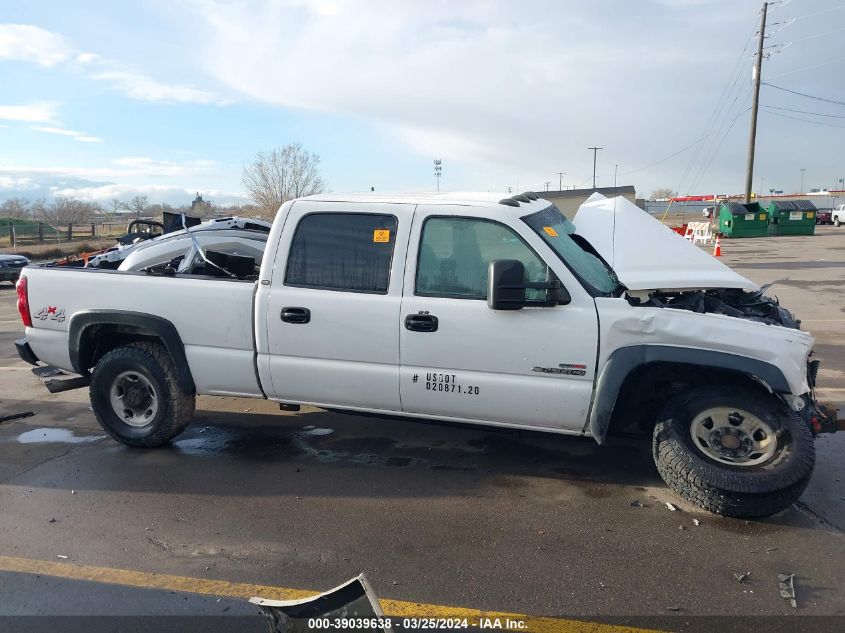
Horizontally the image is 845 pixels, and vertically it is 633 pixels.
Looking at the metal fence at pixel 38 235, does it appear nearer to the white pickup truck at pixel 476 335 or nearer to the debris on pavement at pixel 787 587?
the white pickup truck at pixel 476 335

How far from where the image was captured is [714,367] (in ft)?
12.4

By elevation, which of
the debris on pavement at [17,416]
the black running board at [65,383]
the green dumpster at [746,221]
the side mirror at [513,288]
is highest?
the green dumpster at [746,221]

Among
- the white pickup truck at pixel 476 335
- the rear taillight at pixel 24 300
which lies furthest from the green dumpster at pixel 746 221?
the rear taillight at pixel 24 300

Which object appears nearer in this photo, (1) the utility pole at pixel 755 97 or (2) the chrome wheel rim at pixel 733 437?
(2) the chrome wheel rim at pixel 733 437

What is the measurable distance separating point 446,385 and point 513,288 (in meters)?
0.83

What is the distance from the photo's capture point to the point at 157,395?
495 centimetres

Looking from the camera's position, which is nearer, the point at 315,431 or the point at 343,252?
the point at 343,252

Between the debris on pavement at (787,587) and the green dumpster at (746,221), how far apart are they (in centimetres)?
3534

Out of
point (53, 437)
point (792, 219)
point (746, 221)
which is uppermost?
point (792, 219)

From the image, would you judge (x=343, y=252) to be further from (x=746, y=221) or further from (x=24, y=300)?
(x=746, y=221)

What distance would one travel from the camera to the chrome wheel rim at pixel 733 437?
12.6 ft

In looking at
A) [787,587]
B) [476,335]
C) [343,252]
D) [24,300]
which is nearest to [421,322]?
[476,335]

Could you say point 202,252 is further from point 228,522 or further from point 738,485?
point 738,485

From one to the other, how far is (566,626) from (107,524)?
2810mm
